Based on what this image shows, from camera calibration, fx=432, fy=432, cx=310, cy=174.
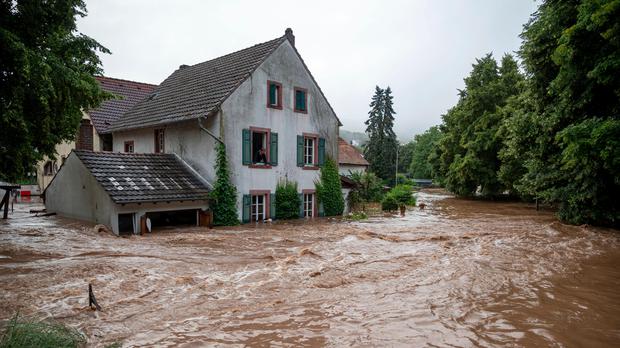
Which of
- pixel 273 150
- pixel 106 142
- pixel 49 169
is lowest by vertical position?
pixel 49 169

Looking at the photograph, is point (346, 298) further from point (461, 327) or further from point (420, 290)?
point (461, 327)

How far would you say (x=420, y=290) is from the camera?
31.1 ft

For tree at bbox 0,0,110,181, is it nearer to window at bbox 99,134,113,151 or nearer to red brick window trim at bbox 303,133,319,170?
red brick window trim at bbox 303,133,319,170

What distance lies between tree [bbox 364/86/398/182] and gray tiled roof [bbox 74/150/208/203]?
137ft

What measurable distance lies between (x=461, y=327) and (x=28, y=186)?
37653 mm

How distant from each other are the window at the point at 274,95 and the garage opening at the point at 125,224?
8139mm

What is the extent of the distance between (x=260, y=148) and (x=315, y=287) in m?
12.9

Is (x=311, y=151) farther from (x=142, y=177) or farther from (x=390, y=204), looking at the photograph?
(x=142, y=177)

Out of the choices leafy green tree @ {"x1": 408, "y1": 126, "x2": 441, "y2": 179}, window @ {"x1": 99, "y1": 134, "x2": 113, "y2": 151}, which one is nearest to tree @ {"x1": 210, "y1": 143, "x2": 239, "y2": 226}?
window @ {"x1": 99, "y1": 134, "x2": 113, "y2": 151}

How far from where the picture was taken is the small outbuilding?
16.3 m

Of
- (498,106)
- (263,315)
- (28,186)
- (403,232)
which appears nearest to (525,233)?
(403,232)

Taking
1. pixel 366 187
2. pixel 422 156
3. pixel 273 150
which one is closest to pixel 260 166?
pixel 273 150

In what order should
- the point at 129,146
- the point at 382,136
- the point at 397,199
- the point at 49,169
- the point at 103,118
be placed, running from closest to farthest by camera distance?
the point at 129,146 < the point at 103,118 < the point at 397,199 < the point at 49,169 < the point at 382,136

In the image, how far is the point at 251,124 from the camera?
66.7ft
